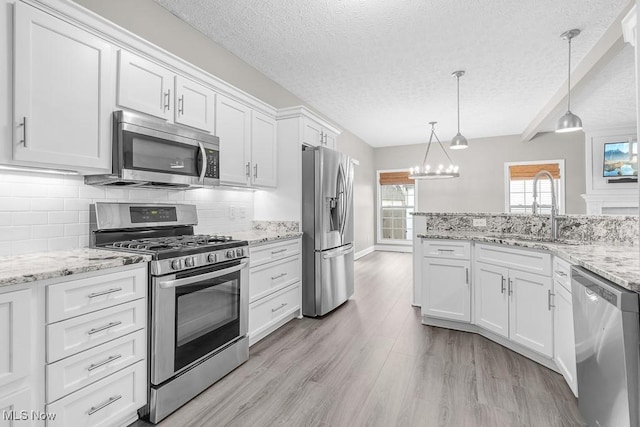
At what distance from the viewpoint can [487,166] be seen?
7387 millimetres

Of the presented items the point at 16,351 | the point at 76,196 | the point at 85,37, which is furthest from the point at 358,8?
the point at 16,351

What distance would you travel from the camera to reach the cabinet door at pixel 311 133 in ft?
11.4

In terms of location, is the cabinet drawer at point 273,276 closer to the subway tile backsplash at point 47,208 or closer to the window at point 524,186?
the subway tile backsplash at point 47,208

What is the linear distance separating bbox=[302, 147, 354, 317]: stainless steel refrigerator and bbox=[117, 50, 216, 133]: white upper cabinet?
1.14m

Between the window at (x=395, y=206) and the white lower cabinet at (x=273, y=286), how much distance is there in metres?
5.38

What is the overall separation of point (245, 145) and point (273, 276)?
1237mm

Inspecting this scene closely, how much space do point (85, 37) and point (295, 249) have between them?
7.39 ft

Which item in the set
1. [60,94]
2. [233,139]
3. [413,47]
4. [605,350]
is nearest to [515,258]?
[605,350]

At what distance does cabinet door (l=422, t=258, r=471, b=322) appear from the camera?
2.93 meters

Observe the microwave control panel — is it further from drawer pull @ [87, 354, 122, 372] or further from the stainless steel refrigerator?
drawer pull @ [87, 354, 122, 372]

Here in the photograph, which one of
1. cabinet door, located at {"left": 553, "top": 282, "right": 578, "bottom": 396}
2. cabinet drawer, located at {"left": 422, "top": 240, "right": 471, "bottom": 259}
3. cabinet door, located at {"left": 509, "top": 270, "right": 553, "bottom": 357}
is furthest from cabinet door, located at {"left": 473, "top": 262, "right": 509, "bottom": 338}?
cabinet door, located at {"left": 553, "top": 282, "right": 578, "bottom": 396}

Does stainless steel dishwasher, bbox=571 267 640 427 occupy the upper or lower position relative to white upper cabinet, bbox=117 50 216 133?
lower

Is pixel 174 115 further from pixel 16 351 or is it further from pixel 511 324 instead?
pixel 511 324

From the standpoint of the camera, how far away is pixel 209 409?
1859 millimetres
